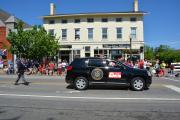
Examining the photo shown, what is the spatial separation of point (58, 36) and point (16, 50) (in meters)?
9.50

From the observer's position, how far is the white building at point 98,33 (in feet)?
150

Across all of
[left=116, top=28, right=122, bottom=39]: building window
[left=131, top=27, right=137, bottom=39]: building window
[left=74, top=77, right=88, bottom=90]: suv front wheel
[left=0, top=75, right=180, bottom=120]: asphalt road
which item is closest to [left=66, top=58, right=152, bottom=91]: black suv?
[left=74, top=77, right=88, bottom=90]: suv front wheel

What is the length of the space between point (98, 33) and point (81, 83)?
31.1 metres

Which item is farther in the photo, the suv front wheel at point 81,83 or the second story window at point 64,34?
the second story window at point 64,34

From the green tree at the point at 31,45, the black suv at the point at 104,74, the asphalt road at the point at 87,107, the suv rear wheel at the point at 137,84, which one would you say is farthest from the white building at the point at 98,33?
the asphalt road at the point at 87,107

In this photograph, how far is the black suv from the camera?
15.8 metres

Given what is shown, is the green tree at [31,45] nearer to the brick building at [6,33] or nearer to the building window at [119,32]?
the brick building at [6,33]

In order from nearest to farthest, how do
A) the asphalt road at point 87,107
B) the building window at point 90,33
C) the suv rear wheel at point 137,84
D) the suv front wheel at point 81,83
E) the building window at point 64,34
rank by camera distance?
1. the asphalt road at point 87,107
2. the suv rear wheel at point 137,84
3. the suv front wheel at point 81,83
4. the building window at point 90,33
5. the building window at point 64,34

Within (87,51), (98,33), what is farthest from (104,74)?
(87,51)

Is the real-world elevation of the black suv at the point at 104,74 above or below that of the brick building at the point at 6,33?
below

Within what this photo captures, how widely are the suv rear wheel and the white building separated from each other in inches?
1164

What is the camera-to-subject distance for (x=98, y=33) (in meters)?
46.8

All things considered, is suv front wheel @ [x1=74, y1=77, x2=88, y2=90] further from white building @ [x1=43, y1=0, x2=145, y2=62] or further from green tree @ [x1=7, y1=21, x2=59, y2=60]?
white building @ [x1=43, y1=0, x2=145, y2=62]

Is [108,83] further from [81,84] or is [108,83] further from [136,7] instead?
[136,7]
